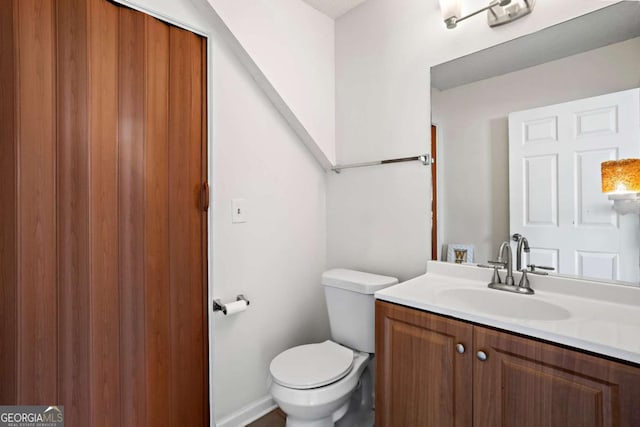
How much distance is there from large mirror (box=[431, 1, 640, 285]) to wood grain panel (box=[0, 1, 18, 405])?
5.77 ft

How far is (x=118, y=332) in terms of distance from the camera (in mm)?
1259

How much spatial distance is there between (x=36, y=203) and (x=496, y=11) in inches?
79.3

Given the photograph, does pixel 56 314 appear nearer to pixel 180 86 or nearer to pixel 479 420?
pixel 180 86

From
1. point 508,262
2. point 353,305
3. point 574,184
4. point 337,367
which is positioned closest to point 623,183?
point 574,184

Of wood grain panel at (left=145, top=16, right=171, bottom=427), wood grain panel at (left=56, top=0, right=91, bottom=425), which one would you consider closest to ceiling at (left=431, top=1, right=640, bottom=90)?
wood grain panel at (left=145, top=16, right=171, bottom=427)

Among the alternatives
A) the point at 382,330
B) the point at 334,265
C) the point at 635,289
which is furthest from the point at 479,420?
the point at 334,265

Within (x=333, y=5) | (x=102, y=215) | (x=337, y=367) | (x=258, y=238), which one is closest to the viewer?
(x=102, y=215)

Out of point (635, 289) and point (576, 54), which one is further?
point (576, 54)

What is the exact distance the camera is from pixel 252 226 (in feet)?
5.59

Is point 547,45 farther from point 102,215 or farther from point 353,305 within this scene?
point 102,215

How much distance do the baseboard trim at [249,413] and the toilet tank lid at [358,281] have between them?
2.54 feet

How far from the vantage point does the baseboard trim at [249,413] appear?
1.60 metres

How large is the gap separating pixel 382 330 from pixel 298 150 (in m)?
1.20

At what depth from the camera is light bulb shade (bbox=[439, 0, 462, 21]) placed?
1401 mm
